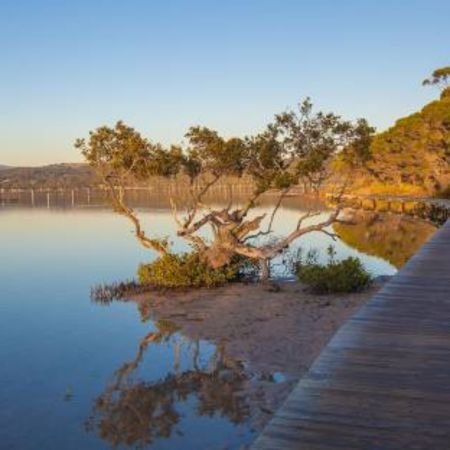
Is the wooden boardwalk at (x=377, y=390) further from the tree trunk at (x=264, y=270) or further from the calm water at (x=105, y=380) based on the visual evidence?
the tree trunk at (x=264, y=270)

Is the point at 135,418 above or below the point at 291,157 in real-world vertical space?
below

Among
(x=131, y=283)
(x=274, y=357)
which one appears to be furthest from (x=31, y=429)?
(x=131, y=283)

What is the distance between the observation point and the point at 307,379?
641cm

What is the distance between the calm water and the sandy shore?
0.41m

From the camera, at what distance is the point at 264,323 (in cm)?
1440

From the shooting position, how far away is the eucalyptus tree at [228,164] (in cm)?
2023

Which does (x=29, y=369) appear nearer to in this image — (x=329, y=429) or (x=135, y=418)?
(x=135, y=418)

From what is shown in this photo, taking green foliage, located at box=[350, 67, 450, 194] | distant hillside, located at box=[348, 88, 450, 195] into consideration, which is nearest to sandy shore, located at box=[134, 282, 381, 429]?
green foliage, located at box=[350, 67, 450, 194]

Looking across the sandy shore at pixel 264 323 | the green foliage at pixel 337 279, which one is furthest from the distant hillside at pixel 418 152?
the sandy shore at pixel 264 323

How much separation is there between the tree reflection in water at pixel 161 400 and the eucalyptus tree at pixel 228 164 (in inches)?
317

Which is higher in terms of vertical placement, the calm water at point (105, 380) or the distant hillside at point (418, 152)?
the distant hillside at point (418, 152)

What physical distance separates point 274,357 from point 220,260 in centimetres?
821

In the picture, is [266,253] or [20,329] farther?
[266,253]

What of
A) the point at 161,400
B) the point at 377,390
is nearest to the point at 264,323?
the point at 161,400
